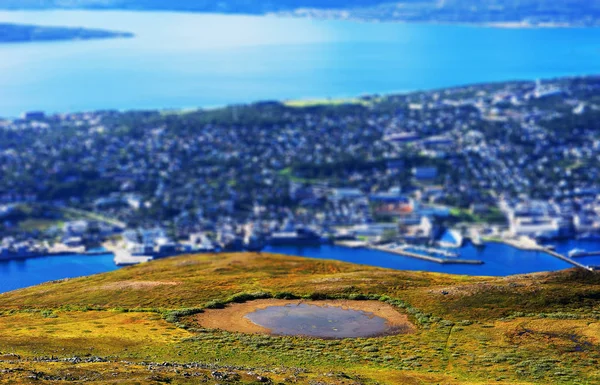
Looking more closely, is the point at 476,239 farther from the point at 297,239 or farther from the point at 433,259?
the point at 297,239

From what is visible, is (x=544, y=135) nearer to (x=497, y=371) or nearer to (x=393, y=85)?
(x=393, y=85)

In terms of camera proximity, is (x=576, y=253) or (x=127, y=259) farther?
(x=576, y=253)

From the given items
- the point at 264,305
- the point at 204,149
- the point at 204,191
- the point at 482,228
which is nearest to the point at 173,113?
the point at 204,149

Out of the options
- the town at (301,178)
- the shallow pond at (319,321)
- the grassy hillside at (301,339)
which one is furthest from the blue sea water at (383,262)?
the shallow pond at (319,321)

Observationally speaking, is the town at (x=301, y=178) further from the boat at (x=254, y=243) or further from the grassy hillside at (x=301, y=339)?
the grassy hillside at (x=301, y=339)

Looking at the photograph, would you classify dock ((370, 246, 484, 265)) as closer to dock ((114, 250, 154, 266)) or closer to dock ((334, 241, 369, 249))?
dock ((334, 241, 369, 249))

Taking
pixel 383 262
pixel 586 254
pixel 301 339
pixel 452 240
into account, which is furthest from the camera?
pixel 452 240

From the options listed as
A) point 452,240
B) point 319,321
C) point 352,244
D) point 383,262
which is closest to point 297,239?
point 352,244

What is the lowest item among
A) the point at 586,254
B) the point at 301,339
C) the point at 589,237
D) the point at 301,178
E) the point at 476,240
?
the point at 586,254

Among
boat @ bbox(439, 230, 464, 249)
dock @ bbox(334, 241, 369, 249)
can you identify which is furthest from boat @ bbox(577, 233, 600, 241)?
dock @ bbox(334, 241, 369, 249)
